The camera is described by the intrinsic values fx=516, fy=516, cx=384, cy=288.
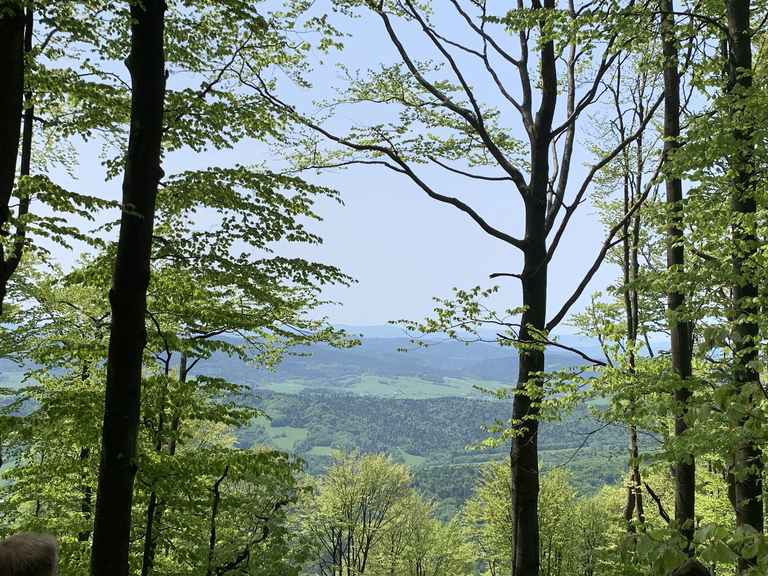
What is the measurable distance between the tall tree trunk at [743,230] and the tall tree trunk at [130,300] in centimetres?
551

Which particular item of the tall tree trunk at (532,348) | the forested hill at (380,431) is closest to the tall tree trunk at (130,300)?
the tall tree trunk at (532,348)

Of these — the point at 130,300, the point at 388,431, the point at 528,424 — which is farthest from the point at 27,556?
the point at 388,431

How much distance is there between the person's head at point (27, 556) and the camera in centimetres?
204

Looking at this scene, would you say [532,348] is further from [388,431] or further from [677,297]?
[388,431]

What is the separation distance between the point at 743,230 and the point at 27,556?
665cm

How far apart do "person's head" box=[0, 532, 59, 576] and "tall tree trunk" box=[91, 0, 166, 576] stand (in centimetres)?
268

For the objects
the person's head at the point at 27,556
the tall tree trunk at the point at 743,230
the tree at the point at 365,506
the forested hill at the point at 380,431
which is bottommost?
the forested hill at the point at 380,431

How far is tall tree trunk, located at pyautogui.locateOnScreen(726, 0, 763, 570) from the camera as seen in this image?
5.10 meters

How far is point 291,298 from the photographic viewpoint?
10438mm

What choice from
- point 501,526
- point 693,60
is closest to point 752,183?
point 693,60

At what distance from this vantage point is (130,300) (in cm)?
483

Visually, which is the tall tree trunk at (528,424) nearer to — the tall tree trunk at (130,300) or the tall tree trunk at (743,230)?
the tall tree trunk at (743,230)

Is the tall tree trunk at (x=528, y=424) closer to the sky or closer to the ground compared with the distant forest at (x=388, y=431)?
closer to the sky

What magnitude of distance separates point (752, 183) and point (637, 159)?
25.3 feet
